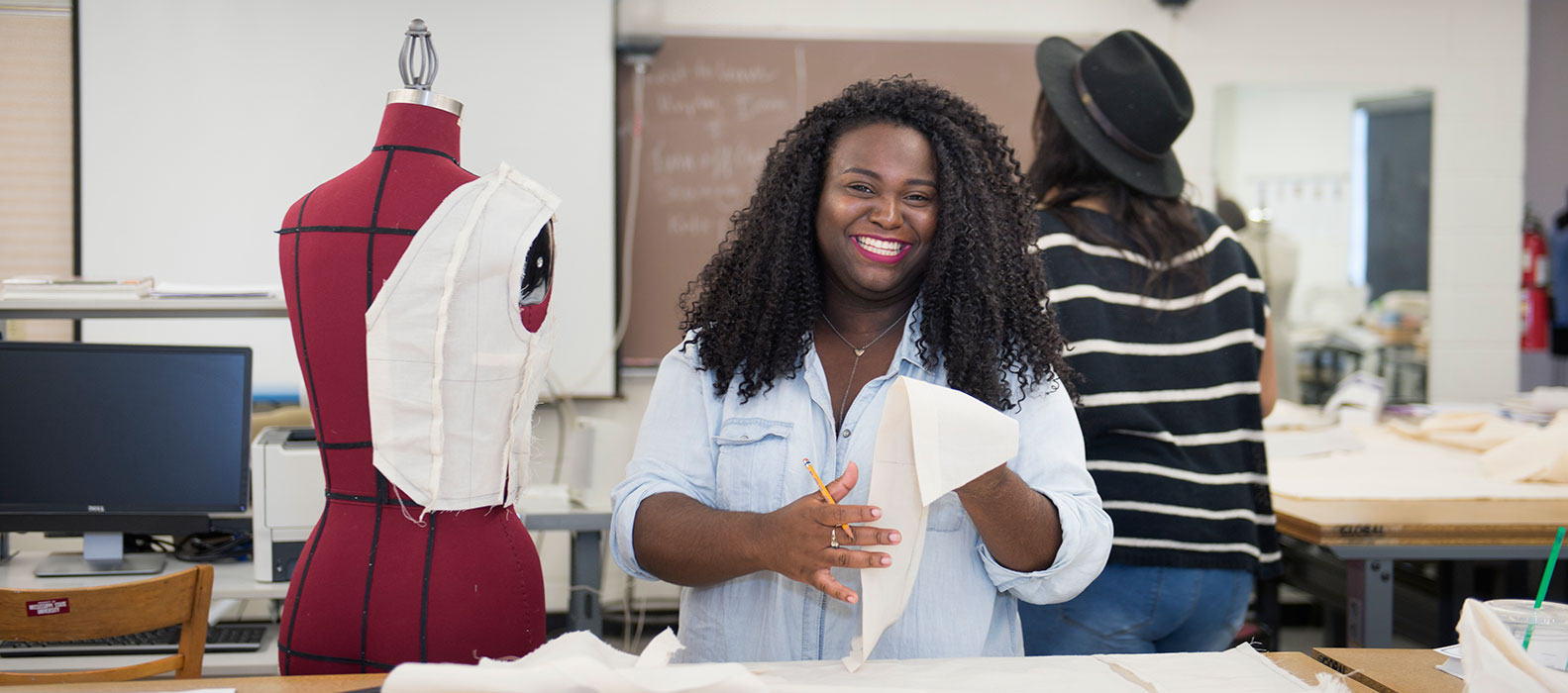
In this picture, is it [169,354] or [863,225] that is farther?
[169,354]

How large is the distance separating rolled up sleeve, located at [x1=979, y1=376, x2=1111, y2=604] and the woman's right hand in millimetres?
250

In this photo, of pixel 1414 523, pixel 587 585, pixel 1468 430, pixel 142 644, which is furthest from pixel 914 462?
pixel 1468 430

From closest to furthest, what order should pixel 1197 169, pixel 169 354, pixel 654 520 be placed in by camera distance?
1. pixel 654 520
2. pixel 169 354
3. pixel 1197 169

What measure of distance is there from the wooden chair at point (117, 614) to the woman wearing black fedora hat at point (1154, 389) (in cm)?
130

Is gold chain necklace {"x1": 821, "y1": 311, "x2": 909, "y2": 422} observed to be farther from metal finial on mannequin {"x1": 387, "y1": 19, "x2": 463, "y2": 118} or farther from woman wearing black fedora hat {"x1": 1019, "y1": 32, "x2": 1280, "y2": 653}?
metal finial on mannequin {"x1": 387, "y1": 19, "x2": 463, "y2": 118}

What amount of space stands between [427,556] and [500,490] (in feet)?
0.40

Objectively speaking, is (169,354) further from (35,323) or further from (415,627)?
(35,323)

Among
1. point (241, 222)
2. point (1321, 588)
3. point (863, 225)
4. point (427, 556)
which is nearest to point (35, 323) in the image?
point (241, 222)

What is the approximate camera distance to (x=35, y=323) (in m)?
3.69

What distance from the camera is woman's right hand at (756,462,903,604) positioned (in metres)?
1.17

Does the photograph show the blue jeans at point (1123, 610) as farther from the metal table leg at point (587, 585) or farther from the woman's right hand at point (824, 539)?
the metal table leg at point (587, 585)

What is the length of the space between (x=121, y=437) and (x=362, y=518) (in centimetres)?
110

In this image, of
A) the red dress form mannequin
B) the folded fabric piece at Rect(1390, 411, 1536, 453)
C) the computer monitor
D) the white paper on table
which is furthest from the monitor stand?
the folded fabric piece at Rect(1390, 411, 1536, 453)

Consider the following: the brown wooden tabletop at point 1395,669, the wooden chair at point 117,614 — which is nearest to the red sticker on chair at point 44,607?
the wooden chair at point 117,614
